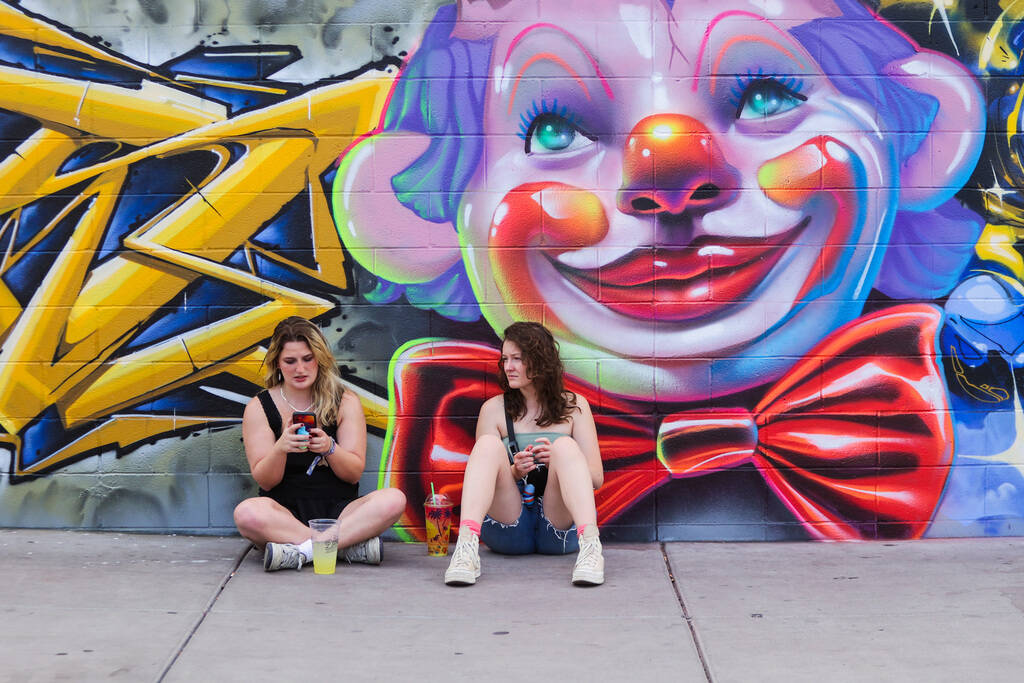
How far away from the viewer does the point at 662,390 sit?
570cm

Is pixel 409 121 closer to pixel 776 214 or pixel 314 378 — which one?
pixel 314 378

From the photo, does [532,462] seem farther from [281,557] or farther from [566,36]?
[566,36]

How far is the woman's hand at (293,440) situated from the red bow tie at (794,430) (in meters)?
0.68

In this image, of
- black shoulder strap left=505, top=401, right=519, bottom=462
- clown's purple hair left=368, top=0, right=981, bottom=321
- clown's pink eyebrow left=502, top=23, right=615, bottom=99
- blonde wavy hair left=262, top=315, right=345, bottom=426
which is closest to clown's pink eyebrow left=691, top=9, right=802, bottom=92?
clown's purple hair left=368, top=0, right=981, bottom=321

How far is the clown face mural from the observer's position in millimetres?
5621

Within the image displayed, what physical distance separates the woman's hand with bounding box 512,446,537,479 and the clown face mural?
0.57 m

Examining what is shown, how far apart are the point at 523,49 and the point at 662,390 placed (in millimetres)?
1801

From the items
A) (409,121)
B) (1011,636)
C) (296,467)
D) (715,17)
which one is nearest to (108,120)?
(409,121)

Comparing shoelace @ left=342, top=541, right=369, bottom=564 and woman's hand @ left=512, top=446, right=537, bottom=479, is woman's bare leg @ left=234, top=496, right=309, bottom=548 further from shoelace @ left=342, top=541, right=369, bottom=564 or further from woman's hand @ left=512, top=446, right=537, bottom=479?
woman's hand @ left=512, top=446, right=537, bottom=479

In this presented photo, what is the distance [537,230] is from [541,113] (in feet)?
1.87

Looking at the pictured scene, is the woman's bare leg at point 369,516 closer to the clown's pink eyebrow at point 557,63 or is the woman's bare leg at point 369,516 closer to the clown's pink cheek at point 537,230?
the clown's pink cheek at point 537,230

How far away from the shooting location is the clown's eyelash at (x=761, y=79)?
18.4ft

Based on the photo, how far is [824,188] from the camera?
5.66 m

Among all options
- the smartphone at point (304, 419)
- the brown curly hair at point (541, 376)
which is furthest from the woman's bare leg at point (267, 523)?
the brown curly hair at point (541, 376)
